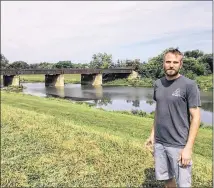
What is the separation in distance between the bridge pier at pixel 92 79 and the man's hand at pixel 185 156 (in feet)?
247

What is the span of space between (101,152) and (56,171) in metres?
1.99

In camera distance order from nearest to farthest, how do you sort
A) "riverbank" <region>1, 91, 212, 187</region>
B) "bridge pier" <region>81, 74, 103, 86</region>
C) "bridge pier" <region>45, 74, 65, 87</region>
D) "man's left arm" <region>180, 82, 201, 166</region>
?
"man's left arm" <region>180, 82, 201, 166</region>
"riverbank" <region>1, 91, 212, 187</region>
"bridge pier" <region>45, 74, 65, 87</region>
"bridge pier" <region>81, 74, 103, 86</region>

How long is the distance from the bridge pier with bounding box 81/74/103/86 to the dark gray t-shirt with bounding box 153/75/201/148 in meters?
75.0

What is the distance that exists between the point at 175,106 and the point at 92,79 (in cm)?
7748

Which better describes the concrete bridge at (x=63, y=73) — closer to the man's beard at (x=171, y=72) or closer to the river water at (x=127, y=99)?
the river water at (x=127, y=99)

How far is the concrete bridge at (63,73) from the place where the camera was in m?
71.4

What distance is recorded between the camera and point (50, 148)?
12.1 m

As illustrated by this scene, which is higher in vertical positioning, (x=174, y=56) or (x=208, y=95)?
(x=174, y=56)

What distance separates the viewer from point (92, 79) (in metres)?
82.2

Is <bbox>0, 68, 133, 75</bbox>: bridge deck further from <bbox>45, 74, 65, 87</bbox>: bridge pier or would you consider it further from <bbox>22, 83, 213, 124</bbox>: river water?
<bbox>22, 83, 213, 124</bbox>: river water

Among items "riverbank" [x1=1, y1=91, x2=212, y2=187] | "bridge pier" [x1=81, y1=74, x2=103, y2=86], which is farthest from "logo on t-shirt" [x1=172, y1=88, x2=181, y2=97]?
"bridge pier" [x1=81, y1=74, x2=103, y2=86]

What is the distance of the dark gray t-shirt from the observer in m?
4.82

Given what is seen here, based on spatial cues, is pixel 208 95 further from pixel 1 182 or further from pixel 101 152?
pixel 1 182

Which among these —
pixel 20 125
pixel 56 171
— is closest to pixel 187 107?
pixel 56 171
